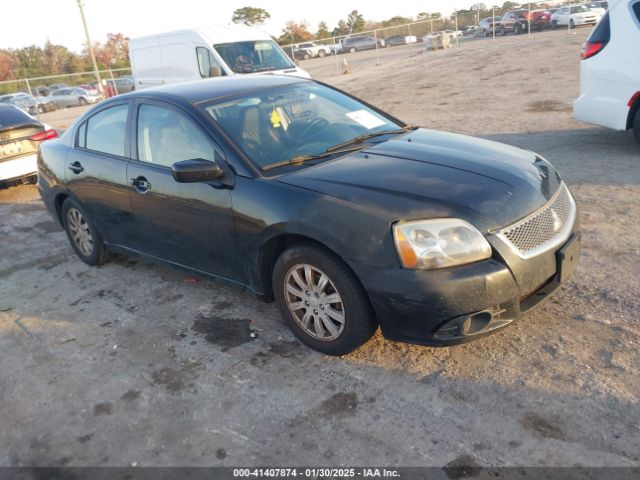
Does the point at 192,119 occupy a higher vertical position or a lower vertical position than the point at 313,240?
higher

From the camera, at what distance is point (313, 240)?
326 centimetres

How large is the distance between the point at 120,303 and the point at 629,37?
20.4ft

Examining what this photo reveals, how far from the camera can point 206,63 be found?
562 inches

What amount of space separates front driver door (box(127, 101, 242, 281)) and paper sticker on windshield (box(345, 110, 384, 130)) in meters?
1.22

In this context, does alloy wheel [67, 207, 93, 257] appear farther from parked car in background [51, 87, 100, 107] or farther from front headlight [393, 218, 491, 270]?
parked car in background [51, 87, 100, 107]

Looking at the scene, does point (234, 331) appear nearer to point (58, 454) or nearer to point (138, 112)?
point (58, 454)

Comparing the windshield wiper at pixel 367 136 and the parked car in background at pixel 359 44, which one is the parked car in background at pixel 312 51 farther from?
the windshield wiper at pixel 367 136

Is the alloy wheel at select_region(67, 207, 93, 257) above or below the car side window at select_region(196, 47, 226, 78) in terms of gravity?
below

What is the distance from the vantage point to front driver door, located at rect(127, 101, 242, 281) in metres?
3.78

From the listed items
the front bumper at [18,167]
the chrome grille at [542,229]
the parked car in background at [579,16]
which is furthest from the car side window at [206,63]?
the parked car in background at [579,16]

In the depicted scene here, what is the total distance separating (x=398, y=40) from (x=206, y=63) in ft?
127

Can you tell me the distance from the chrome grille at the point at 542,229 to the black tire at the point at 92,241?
12.0 ft

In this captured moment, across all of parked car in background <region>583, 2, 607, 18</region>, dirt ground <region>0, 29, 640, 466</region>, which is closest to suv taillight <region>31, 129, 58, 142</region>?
dirt ground <region>0, 29, 640, 466</region>

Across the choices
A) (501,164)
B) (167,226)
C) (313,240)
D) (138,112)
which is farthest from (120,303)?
(501,164)
